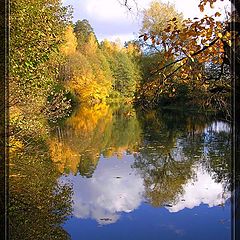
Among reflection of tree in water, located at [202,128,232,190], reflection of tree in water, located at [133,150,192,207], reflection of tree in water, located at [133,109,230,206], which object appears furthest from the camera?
reflection of tree in water, located at [202,128,232,190]

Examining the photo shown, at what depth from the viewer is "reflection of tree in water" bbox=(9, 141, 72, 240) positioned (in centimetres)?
750

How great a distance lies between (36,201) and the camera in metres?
9.07

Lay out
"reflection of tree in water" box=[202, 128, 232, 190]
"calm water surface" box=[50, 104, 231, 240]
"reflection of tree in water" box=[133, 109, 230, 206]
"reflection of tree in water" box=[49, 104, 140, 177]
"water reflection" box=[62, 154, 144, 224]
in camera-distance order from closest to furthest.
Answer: "calm water surface" box=[50, 104, 231, 240] → "water reflection" box=[62, 154, 144, 224] → "reflection of tree in water" box=[133, 109, 230, 206] → "reflection of tree in water" box=[202, 128, 232, 190] → "reflection of tree in water" box=[49, 104, 140, 177]

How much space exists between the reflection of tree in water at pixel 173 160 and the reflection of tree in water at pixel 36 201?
2.49m

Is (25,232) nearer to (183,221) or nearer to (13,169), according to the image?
(183,221)

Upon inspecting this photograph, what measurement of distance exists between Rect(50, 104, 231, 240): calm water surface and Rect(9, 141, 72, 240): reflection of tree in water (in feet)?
0.97

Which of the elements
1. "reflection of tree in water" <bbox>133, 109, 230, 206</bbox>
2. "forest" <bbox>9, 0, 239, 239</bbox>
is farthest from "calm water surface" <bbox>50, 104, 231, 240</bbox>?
"forest" <bbox>9, 0, 239, 239</bbox>

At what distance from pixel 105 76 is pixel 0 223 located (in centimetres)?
5524

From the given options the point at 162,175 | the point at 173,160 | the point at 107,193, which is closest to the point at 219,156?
the point at 173,160

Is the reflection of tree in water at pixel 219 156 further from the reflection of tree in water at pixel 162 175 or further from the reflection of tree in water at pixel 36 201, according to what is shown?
the reflection of tree in water at pixel 36 201

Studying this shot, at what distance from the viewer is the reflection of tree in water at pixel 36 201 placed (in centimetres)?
750

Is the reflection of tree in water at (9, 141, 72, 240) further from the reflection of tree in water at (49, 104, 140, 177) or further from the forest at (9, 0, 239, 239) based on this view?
the reflection of tree in water at (49, 104, 140, 177)

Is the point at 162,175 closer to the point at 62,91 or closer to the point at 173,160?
the point at 173,160

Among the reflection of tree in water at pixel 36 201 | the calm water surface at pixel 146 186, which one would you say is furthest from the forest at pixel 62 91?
the calm water surface at pixel 146 186
